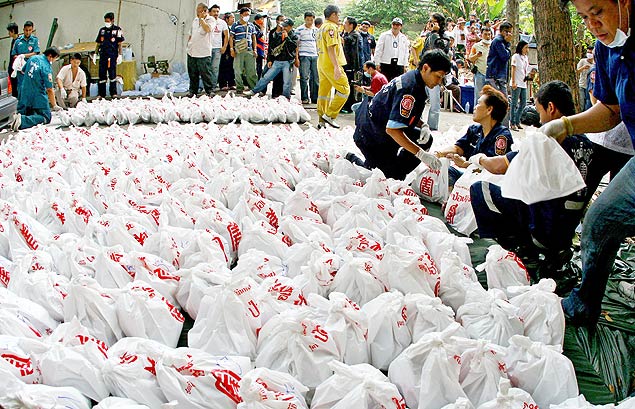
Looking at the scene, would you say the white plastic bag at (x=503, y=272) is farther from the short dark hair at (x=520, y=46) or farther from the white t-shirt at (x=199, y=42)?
the white t-shirt at (x=199, y=42)

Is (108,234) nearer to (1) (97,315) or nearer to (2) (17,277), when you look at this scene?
(2) (17,277)

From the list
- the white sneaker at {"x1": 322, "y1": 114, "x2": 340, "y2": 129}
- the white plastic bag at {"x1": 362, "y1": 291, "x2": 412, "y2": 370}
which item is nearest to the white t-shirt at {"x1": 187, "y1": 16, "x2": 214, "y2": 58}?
the white sneaker at {"x1": 322, "y1": 114, "x2": 340, "y2": 129}

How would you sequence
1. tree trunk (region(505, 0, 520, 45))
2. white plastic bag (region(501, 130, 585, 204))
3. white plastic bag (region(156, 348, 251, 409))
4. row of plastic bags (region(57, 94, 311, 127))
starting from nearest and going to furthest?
white plastic bag (region(156, 348, 251, 409)), white plastic bag (region(501, 130, 585, 204)), row of plastic bags (region(57, 94, 311, 127)), tree trunk (region(505, 0, 520, 45))

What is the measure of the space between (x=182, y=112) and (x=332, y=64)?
201 cm

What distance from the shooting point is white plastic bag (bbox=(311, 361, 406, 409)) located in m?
1.74

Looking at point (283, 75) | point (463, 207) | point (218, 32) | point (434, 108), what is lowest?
point (463, 207)

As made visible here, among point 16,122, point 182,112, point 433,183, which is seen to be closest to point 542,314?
point 433,183

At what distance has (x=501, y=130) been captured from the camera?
4.02 m

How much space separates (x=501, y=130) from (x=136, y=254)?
2.48 m

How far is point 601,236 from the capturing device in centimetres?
246

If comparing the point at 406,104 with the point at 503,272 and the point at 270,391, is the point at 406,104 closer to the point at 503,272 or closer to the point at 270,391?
the point at 503,272

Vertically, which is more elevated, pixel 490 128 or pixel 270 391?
pixel 490 128

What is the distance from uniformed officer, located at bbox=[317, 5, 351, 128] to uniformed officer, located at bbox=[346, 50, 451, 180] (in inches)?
118

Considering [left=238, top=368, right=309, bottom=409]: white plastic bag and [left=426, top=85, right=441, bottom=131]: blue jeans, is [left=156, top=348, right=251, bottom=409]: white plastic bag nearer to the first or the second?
A: [left=238, top=368, right=309, bottom=409]: white plastic bag
